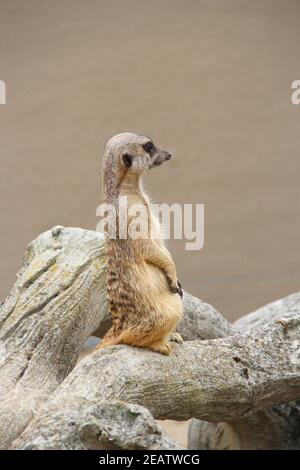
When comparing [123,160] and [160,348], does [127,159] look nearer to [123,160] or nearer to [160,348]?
[123,160]

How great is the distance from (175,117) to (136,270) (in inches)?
115

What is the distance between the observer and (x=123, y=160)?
255 centimetres

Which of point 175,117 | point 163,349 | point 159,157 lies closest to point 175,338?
point 163,349

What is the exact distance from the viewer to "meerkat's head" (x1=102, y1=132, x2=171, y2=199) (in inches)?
101

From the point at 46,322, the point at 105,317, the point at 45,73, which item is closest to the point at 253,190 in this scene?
the point at 45,73

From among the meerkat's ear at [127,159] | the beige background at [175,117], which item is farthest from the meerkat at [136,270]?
the beige background at [175,117]

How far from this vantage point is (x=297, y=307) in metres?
3.68

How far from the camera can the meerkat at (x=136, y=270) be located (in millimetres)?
2498

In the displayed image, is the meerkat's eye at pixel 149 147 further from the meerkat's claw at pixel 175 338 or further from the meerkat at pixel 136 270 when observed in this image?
the meerkat's claw at pixel 175 338

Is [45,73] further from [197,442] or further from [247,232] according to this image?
[197,442]

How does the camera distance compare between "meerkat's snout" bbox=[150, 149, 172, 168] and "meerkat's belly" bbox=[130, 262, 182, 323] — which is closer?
"meerkat's belly" bbox=[130, 262, 182, 323]

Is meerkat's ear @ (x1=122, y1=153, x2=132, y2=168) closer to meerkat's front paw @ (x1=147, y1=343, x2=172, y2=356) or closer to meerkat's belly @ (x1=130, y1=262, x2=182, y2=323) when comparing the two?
meerkat's belly @ (x1=130, y1=262, x2=182, y2=323)

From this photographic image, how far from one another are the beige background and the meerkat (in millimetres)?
2633

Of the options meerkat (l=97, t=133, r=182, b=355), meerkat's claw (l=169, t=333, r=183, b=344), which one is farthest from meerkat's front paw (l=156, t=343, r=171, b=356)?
meerkat's claw (l=169, t=333, r=183, b=344)
